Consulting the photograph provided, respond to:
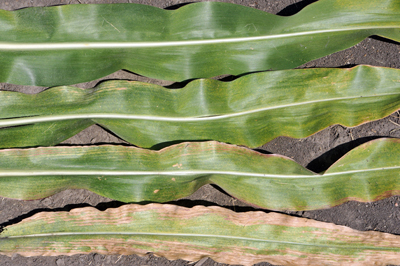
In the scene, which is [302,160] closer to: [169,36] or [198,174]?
[198,174]

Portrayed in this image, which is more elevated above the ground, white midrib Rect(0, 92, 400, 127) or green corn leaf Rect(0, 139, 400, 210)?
white midrib Rect(0, 92, 400, 127)

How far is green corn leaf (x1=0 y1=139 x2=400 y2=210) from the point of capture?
1196 millimetres

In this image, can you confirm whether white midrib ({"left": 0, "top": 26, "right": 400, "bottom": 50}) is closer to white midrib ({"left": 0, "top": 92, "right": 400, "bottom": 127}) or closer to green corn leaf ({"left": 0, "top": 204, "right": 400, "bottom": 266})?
white midrib ({"left": 0, "top": 92, "right": 400, "bottom": 127})

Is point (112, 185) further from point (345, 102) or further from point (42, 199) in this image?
point (345, 102)

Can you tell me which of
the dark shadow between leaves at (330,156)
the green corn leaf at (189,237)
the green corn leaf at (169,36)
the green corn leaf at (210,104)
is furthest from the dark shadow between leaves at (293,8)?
the green corn leaf at (189,237)

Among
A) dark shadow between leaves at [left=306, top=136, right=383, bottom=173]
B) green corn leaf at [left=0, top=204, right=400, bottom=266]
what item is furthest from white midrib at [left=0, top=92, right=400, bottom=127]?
green corn leaf at [left=0, top=204, right=400, bottom=266]

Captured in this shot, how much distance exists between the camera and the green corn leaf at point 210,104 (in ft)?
3.94

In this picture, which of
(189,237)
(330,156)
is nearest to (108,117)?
(189,237)

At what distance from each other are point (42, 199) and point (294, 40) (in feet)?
4.74

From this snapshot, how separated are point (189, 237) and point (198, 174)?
293 millimetres

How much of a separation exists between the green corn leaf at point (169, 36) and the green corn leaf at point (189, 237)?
0.66 meters

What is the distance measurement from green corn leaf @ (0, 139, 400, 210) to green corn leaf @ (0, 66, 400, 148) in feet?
0.31

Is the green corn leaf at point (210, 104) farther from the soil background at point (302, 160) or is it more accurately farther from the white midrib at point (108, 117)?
the soil background at point (302, 160)

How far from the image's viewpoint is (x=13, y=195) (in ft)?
3.99
